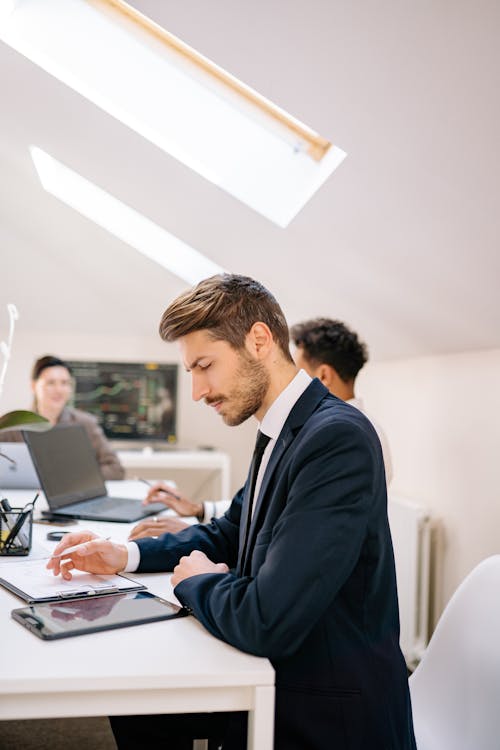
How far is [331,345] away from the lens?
2.48 meters

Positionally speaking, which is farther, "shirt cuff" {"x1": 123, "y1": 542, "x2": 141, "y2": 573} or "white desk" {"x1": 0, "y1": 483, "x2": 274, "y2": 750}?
"shirt cuff" {"x1": 123, "y1": 542, "x2": 141, "y2": 573}

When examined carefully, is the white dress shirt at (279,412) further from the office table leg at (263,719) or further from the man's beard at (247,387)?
the office table leg at (263,719)

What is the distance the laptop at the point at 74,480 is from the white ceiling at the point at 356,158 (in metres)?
1.03

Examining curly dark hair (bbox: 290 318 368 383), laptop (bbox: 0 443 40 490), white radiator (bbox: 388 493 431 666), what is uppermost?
curly dark hair (bbox: 290 318 368 383)

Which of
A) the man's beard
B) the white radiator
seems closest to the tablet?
the man's beard

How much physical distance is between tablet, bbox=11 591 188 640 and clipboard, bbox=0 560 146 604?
0.02 metres

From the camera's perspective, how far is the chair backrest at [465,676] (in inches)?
52.5

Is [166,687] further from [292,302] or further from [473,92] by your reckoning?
[292,302]

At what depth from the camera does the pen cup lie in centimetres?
165

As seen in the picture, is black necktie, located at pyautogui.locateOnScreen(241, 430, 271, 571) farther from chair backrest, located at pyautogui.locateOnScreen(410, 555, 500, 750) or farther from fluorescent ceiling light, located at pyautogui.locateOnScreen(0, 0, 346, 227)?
fluorescent ceiling light, located at pyautogui.locateOnScreen(0, 0, 346, 227)

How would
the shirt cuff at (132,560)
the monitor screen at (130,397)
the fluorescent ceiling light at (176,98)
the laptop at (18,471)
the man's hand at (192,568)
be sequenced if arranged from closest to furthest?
the man's hand at (192,568) < the shirt cuff at (132,560) < the fluorescent ceiling light at (176,98) < the laptop at (18,471) < the monitor screen at (130,397)

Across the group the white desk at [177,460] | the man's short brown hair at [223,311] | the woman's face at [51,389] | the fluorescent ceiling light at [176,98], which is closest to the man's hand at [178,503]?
the man's short brown hair at [223,311]

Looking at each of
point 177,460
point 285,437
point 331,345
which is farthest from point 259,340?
point 177,460

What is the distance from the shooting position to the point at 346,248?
2.32m
